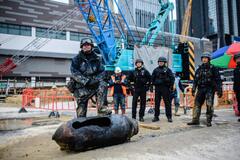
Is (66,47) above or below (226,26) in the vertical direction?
below

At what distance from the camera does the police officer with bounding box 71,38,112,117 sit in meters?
Answer: 4.58

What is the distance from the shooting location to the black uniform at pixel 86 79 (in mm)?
4594

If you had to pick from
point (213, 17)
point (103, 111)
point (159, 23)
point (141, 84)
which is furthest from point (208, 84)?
point (213, 17)

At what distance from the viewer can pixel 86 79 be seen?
4.55 metres

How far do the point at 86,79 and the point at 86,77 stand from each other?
0.25 feet

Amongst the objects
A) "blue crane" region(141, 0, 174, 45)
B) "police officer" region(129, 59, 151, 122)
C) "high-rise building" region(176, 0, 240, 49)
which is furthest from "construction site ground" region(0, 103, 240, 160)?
"high-rise building" region(176, 0, 240, 49)

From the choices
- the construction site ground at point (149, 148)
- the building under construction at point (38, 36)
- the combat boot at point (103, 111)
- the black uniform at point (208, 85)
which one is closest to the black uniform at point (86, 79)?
the combat boot at point (103, 111)

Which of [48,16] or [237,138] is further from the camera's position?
[48,16]

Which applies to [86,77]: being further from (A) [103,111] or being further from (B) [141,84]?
(B) [141,84]

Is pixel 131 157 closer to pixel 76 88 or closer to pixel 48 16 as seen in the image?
pixel 76 88

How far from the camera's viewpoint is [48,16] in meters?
36.4

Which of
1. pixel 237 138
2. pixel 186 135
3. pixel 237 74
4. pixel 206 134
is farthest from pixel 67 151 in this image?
pixel 237 74

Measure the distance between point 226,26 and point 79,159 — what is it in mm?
86215

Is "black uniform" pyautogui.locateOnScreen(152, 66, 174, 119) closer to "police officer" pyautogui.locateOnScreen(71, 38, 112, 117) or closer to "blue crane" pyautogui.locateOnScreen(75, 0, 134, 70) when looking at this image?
"police officer" pyautogui.locateOnScreen(71, 38, 112, 117)
